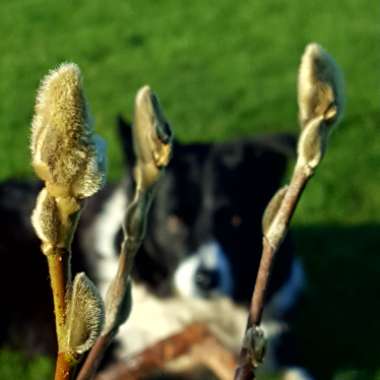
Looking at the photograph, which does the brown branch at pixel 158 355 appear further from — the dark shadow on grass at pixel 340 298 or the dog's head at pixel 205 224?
the dark shadow on grass at pixel 340 298

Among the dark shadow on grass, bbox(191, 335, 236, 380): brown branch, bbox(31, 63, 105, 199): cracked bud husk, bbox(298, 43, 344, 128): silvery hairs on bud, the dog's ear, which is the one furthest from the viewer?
the dark shadow on grass

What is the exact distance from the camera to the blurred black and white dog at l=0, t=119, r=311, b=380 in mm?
3730

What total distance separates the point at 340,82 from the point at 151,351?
110 inches

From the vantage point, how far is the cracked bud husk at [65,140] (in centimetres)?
56

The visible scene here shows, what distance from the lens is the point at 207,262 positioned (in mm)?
3629

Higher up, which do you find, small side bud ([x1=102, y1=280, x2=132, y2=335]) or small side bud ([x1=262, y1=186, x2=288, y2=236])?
small side bud ([x1=262, y1=186, x2=288, y2=236])

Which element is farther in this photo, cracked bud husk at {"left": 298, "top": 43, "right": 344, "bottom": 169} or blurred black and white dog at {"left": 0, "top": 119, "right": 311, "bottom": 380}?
blurred black and white dog at {"left": 0, "top": 119, "right": 311, "bottom": 380}

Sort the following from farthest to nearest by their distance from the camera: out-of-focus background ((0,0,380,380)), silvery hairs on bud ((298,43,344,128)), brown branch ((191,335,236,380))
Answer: out-of-focus background ((0,0,380,380)), brown branch ((191,335,236,380)), silvery hairs on bud ((298,43,344,128))

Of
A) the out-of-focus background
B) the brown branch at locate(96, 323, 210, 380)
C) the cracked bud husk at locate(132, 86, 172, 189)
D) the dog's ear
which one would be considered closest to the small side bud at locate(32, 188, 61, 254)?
the cracked bud husk at locate(132, 86, 172, 189)

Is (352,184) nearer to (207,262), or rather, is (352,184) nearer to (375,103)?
(375,103)

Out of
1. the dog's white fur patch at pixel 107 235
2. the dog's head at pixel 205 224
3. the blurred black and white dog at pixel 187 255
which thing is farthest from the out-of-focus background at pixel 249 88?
the dog's head at pixel 205 224

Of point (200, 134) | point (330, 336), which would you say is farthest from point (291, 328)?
point (200, 134)

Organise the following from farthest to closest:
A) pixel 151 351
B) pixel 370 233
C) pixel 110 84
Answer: pixel 110 84, pixel 370 233, pixel 151 351

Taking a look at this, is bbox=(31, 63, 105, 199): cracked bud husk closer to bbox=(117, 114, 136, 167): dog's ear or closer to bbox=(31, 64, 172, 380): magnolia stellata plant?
bbox=(31, 64, 172, 380): magnolia stellata plant
